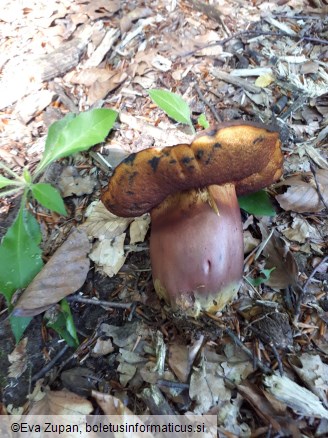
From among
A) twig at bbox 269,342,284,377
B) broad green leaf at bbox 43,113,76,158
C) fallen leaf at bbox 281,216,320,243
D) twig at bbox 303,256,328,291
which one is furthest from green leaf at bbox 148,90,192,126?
twig at bbox 269,342,284,377

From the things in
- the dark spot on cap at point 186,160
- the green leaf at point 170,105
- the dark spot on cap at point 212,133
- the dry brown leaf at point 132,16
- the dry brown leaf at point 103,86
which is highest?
the dry brown leaf at point 132,16

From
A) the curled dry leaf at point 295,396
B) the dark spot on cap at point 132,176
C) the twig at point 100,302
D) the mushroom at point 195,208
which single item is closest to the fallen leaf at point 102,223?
the mushroom at point 195,208

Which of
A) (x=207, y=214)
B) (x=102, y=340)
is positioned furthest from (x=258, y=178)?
(x=102, y=340)

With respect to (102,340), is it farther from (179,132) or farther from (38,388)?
(179,132)

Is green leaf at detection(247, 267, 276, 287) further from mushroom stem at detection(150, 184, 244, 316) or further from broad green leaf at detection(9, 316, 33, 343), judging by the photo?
broad green leaf at detection(9, 316, 33, 343)

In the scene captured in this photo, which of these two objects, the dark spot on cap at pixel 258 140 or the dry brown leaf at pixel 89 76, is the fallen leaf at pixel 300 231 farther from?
the dry brown leaf at pixel 89 76
